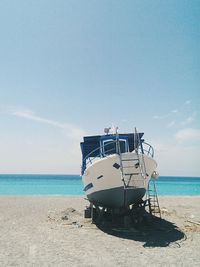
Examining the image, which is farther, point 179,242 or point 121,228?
point 121,228

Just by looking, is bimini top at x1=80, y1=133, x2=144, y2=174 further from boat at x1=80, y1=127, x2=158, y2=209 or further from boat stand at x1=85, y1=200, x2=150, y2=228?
boat stand at x1=85, y1=200, x2=150, y2=228

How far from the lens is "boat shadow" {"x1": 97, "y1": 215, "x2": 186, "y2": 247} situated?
1114cm

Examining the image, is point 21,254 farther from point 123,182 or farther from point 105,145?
point 105,145

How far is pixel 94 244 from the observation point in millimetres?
10672

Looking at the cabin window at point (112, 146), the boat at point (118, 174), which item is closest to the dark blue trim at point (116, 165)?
the boat at point (118, 174)

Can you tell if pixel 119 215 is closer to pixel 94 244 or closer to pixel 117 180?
pixel 117 180

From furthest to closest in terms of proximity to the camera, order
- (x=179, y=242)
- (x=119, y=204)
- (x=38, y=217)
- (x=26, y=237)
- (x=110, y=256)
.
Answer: (x=38, y=217) → (x=119, y=204) → (x=26, y=237) → (x=179, y=242) → (x=110, y=256)

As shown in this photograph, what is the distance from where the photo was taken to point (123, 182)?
1327cm

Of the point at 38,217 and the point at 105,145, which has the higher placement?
the point at 105,145

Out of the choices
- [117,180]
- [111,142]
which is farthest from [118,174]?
[111,142]

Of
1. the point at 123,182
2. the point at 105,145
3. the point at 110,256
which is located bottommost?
the point at 110,256

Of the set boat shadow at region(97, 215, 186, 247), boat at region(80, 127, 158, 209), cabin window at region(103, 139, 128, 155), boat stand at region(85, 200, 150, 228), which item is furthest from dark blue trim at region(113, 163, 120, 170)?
boat shadow at region(97, 215, 186, 247)

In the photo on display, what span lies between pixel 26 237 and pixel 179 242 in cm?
574

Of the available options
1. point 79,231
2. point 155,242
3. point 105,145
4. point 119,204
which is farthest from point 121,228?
point 105,145
